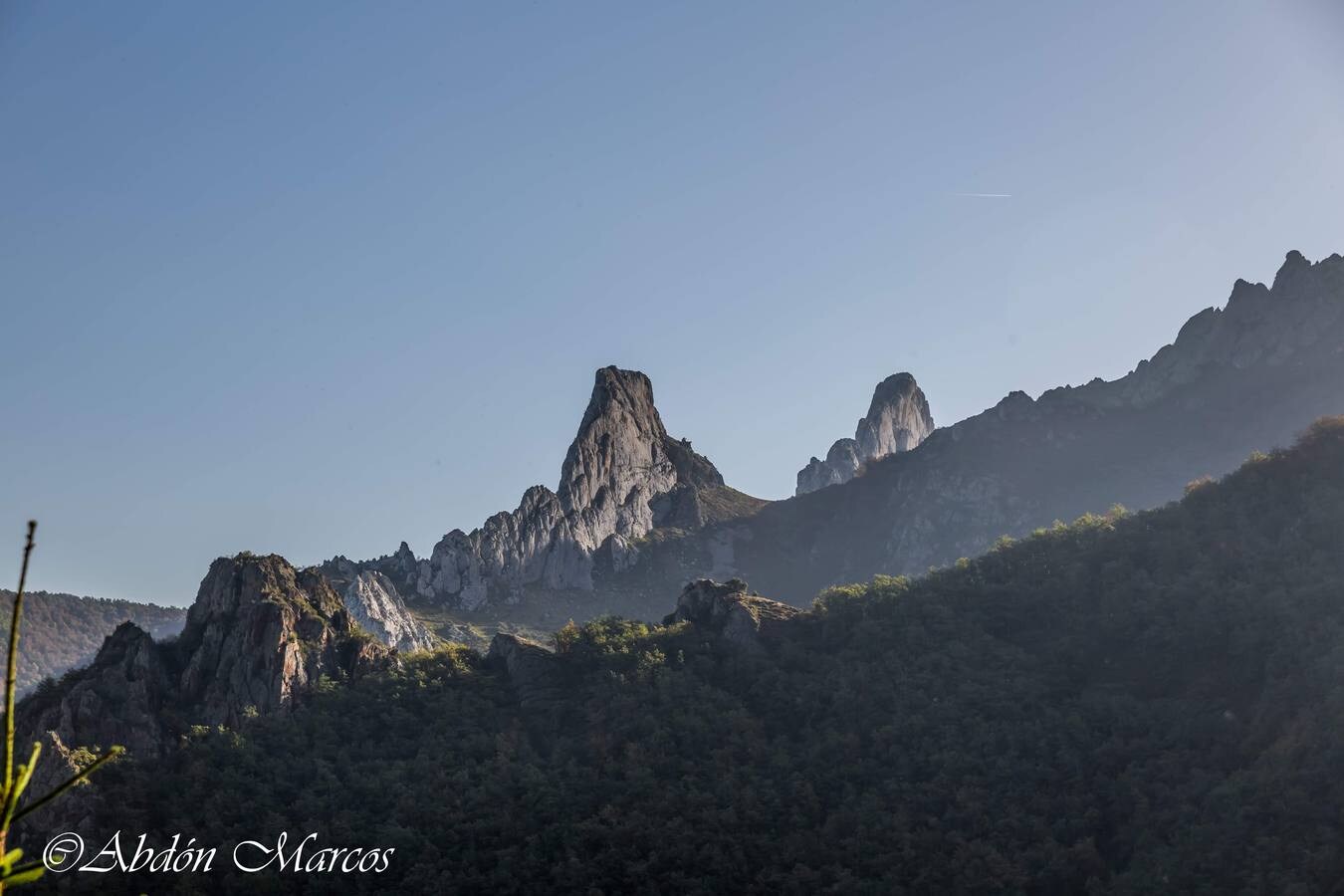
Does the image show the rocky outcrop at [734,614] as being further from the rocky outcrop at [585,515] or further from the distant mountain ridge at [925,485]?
the rocky outcrop at [585,515]

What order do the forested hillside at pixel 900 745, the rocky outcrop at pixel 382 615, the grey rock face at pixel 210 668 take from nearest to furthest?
the forested hillside at pixel 900 745 < the grey rock face at pixel 210 668 < the rocky outcrop at pixel 382 615

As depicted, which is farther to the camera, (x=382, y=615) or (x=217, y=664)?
(x=382, y=615)

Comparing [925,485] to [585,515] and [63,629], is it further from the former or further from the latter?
[63,629]

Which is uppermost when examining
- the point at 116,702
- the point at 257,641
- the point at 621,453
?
the point at 621,453

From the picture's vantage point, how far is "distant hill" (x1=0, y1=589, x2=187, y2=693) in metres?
171

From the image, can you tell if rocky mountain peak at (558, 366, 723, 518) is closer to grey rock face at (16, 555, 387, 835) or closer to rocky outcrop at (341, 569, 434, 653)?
rocky outcrop at (341, 569, 434, 653)

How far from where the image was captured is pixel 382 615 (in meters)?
Result: 117

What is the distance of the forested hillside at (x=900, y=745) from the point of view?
49250 mm

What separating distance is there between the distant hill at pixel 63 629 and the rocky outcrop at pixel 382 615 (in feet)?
218

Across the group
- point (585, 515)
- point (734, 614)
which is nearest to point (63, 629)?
point (585, 515)

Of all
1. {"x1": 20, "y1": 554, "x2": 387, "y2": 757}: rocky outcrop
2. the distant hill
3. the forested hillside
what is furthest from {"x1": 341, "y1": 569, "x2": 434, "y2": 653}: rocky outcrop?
the distant hill

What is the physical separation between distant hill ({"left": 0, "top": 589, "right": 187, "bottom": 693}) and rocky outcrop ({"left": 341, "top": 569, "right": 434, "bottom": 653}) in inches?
2618

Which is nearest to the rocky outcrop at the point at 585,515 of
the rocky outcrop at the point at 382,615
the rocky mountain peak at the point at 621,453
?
the rocky mountain peak at the point at 621,453

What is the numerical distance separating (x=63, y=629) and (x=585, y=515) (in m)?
94.8
